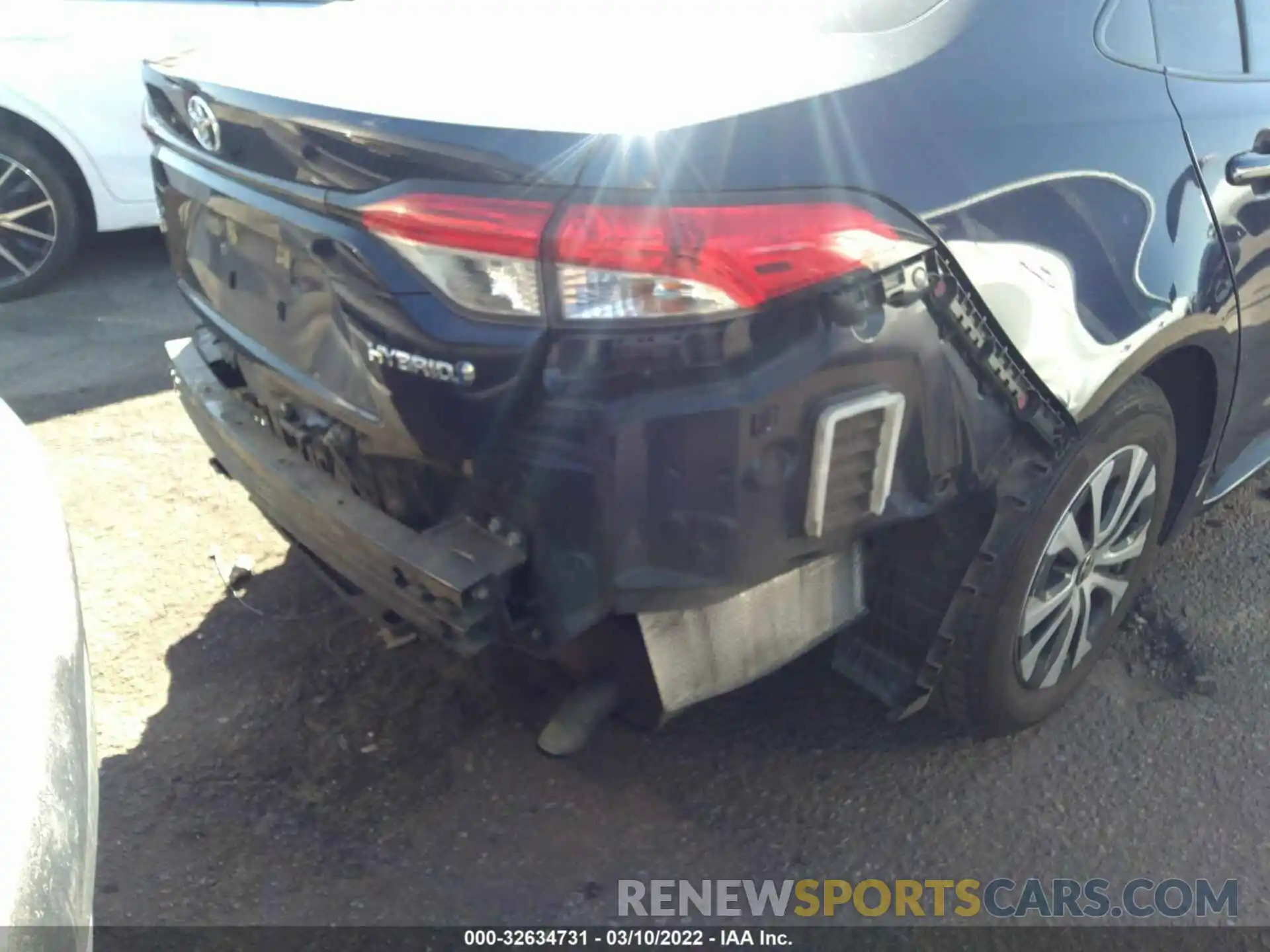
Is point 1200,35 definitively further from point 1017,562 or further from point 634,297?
point 634,297

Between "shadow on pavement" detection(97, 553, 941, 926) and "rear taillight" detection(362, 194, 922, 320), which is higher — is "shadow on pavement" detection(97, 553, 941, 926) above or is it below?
below

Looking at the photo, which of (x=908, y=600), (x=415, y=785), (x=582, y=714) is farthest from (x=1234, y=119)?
(x=415, y=785)

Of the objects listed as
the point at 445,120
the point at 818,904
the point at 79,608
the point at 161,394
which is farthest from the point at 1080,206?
the point at 161,394

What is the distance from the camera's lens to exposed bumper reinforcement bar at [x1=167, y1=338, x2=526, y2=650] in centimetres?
184

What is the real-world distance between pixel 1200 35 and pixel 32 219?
4804 mm

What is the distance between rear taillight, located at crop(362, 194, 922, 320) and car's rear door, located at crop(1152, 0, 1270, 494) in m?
1.14

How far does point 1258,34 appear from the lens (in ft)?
8.86

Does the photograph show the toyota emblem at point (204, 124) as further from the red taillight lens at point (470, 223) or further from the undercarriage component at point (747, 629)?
the undercarriage component at point (747, 629)

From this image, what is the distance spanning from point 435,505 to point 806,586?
2.28 feet

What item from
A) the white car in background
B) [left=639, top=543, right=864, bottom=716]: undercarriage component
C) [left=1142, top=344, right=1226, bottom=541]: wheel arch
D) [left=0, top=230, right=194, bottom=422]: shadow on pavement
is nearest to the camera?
[left=639, top=543, right=864, bottom=716]: undercarriage component

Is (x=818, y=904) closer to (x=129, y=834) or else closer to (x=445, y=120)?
(x=129, y=834)

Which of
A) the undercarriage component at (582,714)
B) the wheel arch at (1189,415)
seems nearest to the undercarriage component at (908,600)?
the undercarriage component at (582,714)

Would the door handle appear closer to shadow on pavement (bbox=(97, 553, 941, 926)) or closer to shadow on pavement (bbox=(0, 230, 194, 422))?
shadow on pavement (bbox=(97, 553, 941, 926))

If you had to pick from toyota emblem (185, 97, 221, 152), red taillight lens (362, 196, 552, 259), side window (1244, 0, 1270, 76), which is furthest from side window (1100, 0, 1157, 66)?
toyota emblem (185, 97, 221, 152)
